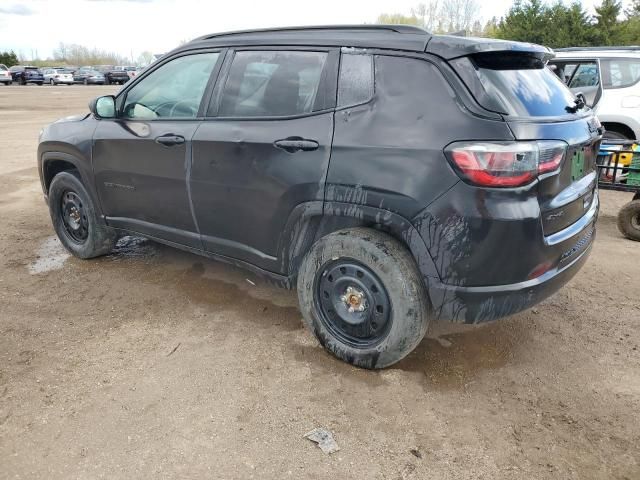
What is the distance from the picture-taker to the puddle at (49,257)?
4.59 meters

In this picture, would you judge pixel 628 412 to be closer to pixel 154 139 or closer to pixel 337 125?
pixel 337 125

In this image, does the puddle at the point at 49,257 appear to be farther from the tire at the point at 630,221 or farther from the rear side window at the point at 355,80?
the tire at the point at 630,221

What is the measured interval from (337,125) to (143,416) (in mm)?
1788

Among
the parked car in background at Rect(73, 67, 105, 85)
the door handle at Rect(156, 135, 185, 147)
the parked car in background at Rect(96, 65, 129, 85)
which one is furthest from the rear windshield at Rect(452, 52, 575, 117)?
the parked car in background at Rect(73, 67, 105, 85)

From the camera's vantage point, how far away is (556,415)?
2.66 metres

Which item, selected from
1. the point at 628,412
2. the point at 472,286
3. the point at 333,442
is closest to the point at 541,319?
the point at 628,412

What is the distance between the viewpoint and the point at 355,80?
9.37 feet

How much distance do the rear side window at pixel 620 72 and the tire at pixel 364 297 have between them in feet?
20.9

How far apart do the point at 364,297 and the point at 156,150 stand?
6.06 ft

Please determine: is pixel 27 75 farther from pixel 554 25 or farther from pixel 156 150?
pixel 156 150

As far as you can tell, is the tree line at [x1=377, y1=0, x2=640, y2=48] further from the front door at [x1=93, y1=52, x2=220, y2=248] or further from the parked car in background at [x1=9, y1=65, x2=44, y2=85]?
the parked car in background at [x1=9, y1=65, x2=44, y2=85]

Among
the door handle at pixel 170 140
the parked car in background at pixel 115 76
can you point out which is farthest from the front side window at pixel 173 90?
the parked car in background at pixel 115 76

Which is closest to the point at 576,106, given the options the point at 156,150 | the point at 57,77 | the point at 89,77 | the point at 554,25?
the point at 156,150

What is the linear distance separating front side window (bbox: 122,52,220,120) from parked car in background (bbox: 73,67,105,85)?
4445 centimetres
